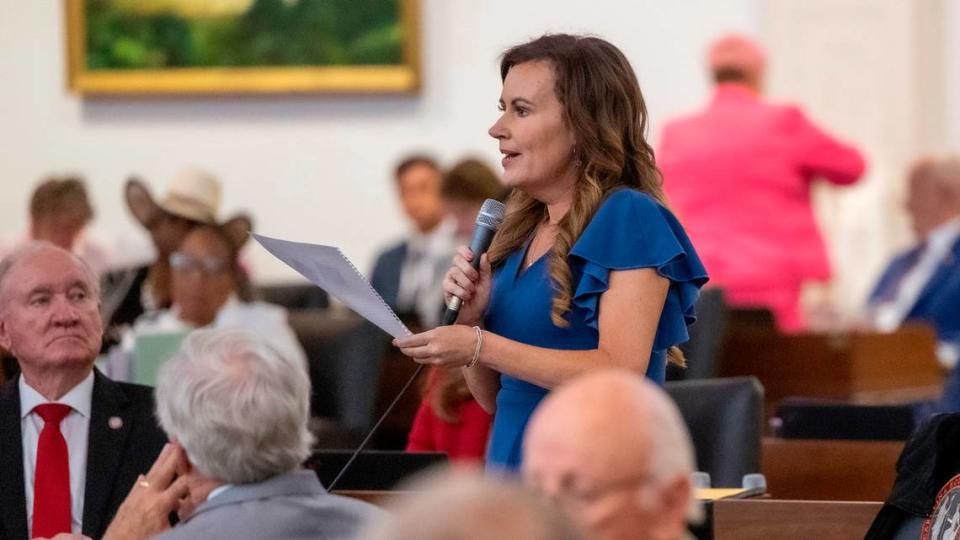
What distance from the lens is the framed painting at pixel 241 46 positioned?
10.0m

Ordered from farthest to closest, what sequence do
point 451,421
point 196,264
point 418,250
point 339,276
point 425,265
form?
point 418,250, point 425,265, point 196,264, point 451,421, point 339,276

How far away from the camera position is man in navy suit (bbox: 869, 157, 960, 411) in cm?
736

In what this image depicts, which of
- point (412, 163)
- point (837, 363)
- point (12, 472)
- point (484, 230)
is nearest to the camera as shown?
point (484, 230)

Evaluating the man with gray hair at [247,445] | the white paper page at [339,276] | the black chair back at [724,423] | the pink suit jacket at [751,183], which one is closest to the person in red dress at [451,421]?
the black chair back at [724,423]

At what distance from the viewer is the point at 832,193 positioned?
10.1m

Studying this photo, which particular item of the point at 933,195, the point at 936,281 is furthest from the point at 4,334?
the point at 933,195

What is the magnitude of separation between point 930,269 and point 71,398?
4719mm

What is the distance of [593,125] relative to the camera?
3199 millimetres

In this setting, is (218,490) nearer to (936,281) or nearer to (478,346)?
(478,346)

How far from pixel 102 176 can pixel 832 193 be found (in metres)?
3.85

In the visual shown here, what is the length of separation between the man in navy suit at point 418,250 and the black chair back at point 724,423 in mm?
3937

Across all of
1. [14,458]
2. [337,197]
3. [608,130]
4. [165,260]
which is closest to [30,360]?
[14,458]

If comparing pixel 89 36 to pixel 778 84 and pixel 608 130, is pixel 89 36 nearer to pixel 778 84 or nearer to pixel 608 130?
pixel 778 84

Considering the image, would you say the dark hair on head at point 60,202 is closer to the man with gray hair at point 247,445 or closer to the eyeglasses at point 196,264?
the eyeglasses at point 196,264
